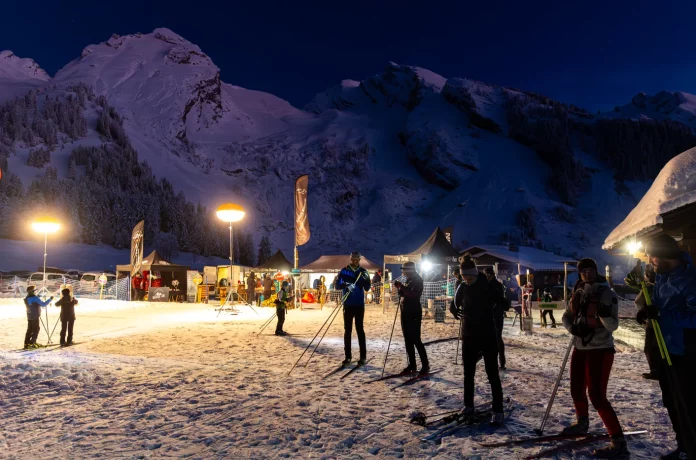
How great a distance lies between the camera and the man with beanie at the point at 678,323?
3182mm

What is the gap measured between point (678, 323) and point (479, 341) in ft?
6.07

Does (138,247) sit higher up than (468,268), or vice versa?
(138,247)

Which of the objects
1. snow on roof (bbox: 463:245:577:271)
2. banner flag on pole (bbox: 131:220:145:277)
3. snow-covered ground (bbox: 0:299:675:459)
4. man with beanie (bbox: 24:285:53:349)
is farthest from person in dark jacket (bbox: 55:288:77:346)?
snow on roof (bbox: 463:245:577:271)

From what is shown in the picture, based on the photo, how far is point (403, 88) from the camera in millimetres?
134625

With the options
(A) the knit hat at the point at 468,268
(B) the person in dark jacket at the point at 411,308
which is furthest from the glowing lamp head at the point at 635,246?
(A) the knit hat at the point at 468,268

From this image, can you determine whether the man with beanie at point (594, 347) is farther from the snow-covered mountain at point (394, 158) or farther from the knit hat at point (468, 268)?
the snow-covered mountain at point (394, 158)

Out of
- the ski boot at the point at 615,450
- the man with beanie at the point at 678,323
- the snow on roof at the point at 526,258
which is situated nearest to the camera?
the man with beanie at the point at 678,323

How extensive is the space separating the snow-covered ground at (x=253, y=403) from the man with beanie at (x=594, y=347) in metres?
0.35

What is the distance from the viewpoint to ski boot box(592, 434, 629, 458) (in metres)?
3.67

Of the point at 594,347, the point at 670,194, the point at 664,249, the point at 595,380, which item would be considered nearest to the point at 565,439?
the point at 595,380

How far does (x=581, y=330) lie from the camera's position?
3.89 m

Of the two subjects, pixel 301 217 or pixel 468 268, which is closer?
pixel 468 268

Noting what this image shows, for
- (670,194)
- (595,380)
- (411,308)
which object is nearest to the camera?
(595,380)

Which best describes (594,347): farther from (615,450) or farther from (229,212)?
(229,212)
